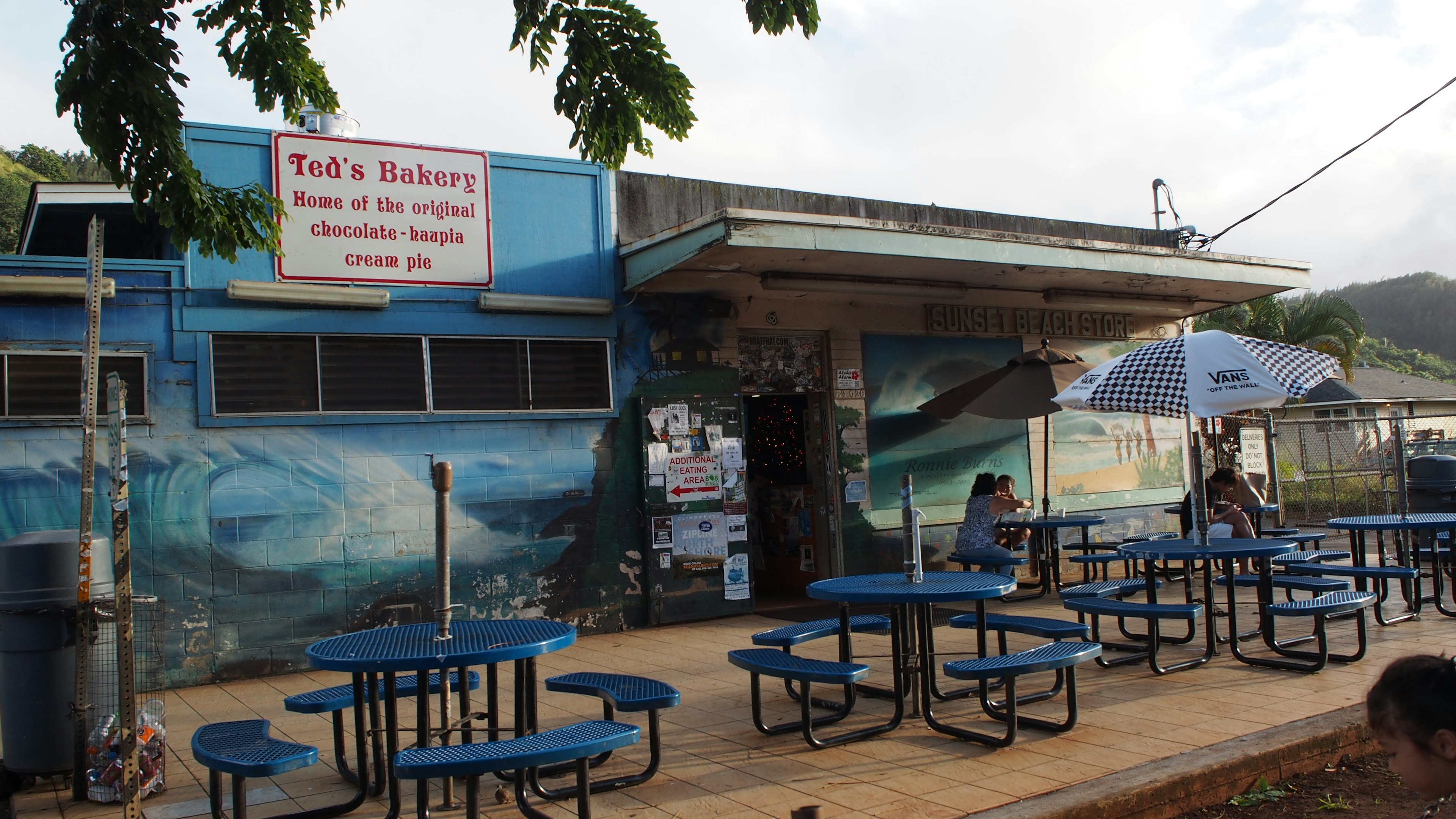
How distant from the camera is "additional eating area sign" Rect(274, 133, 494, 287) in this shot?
8461 mm

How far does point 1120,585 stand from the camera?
744 cm

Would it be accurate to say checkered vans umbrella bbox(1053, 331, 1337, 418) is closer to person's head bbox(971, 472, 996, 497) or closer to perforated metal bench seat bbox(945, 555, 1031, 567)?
perforated metal bench seat bbox(945, 555, 1031, 567)

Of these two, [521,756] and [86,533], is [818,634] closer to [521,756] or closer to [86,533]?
[521,756]

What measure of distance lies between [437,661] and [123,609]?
1736 millimetres

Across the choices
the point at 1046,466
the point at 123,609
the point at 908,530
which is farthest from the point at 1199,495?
the point at 123,609

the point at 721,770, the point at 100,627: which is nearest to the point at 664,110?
the point at 721,770

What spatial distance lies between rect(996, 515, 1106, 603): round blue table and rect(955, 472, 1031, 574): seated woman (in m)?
0.34

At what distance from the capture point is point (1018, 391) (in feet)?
34.9

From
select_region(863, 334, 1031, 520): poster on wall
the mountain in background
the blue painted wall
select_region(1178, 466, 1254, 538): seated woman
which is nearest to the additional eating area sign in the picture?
the blue painted wall

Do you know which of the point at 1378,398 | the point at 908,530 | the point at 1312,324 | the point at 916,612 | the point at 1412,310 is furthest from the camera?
the point at 1412,310

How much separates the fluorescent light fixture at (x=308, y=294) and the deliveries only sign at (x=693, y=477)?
9.91 ft

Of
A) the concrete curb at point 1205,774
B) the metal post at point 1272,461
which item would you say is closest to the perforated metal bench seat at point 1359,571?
the concrete curb at point 1205,774

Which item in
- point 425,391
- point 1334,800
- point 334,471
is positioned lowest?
point 1334,800

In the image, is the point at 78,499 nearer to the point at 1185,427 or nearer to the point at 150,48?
the point at 150,48
